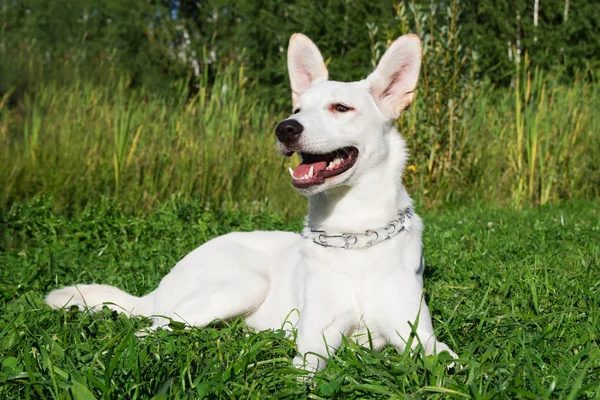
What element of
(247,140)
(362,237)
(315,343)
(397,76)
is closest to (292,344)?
(315,343)

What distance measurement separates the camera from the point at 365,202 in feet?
A: 10.0

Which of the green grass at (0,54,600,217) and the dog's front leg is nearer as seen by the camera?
the dog's front leg

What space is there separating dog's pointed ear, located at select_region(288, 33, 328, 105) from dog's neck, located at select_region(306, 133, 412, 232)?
2.47ft

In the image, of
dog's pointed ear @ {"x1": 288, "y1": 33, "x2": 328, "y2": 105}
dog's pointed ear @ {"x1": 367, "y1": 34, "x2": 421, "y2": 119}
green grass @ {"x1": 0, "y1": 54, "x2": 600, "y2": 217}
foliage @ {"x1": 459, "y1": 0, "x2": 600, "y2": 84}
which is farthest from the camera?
foliage @ {"x1": 459, "y1": 0, "x2": 600, "y2": 84}

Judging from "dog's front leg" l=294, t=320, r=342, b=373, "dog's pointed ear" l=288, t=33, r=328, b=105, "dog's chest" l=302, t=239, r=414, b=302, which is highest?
"dog's pointed ear" l=288, t=33, r=328, b=105

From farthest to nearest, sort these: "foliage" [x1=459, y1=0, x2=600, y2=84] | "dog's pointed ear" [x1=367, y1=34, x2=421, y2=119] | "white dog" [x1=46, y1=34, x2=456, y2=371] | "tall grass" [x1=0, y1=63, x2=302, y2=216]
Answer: "foliage" [x1=459, y1=0, x2=600, y2=84], "tall grass" [x1=0, y1=63, x2=302, y2=216], "dog's pointed ear" [x1=367, y1=34, x2=421, y2=119], "white dog" [x1=46, y1=34, x2=456, y2=371]

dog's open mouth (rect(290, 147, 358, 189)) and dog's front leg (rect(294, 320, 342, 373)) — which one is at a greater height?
dog's open mouth (rect(290, 147, 358, 189))

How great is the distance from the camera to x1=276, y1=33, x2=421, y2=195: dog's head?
290 centimetres

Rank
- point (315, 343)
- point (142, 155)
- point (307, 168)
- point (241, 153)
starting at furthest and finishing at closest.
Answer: point (241, 153), point (142, 155), point (307, 168), point (315, 343)

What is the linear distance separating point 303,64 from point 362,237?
1156 mm

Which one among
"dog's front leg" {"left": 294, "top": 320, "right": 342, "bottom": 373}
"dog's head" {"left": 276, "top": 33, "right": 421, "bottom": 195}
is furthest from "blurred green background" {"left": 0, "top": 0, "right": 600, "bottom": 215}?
"dog's front leg" {"left": 294, "top": 320, "right": 342, "bottom": 373}

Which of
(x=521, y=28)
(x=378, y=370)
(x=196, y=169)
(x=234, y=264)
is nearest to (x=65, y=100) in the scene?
(x=196, y=169)

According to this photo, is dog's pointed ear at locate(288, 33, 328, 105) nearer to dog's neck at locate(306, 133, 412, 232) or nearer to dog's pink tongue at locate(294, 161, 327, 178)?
dog's pink tongue at locate(294, 161, 327, 178)

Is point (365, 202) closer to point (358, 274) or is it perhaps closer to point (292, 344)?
point (358, 274)
